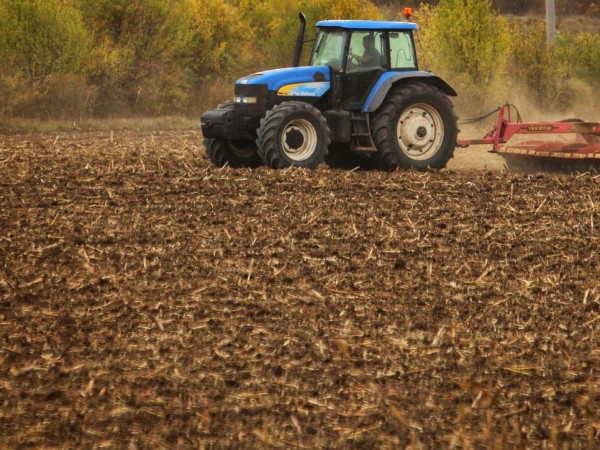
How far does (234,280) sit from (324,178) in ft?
11.5

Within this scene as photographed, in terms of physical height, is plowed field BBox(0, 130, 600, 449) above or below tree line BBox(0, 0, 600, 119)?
below

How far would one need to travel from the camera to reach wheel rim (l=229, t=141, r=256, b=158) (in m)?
12.1

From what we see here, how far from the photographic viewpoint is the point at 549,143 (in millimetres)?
12922

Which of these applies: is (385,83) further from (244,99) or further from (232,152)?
(232,152)

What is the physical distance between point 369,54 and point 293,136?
1479 millimetres

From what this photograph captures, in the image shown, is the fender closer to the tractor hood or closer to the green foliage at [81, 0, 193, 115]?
the tractor hood

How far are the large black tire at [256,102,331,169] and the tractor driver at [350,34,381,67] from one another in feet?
3.44

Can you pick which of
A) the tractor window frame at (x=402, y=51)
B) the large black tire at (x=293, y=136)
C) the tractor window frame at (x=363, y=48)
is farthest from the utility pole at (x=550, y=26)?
the large black tire at (x=293, y=136)

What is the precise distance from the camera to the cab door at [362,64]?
1180 cm

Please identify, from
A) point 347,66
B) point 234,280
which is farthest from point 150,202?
point 347,66

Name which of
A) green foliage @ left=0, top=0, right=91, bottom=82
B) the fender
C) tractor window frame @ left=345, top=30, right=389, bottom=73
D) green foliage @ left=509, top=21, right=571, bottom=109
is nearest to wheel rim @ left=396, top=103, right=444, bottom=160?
the fender

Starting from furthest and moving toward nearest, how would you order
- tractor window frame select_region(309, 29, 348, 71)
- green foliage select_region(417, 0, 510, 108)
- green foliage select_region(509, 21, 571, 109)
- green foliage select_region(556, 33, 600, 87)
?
green foliage select_region(556, 33, 600, 87)
green foliage select_region(509, 21, 571, 109)
green foliage select_region(417, 0, 510, 108)
tractor window frame select_region(309, 29, 348, 71)

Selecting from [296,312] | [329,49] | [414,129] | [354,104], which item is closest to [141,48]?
[329,49]

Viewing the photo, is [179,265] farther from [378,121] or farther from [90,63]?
[90,63]
